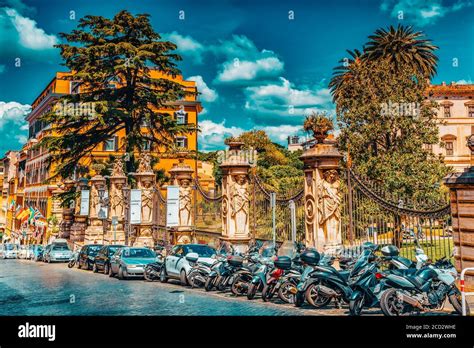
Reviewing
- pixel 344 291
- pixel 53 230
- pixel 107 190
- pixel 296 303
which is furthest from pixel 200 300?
pixel 53 230

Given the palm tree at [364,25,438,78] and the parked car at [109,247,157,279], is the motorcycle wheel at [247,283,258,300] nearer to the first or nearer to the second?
the parked car at [109,247,157,279]

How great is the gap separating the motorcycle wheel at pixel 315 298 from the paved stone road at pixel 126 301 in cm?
14

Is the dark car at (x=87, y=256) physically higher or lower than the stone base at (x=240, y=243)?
lower

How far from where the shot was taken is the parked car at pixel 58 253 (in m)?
27.1

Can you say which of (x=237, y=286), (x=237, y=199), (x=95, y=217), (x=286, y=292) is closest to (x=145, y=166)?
(x=95, y=217)

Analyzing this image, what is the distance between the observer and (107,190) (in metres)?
28.0

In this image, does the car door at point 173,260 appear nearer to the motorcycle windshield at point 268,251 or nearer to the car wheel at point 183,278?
the car wheel at point 183,278

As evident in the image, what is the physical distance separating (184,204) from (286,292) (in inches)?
415

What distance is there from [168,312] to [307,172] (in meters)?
5.16

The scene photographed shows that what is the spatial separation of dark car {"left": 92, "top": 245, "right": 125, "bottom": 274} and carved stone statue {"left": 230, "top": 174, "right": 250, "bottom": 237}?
5.27m

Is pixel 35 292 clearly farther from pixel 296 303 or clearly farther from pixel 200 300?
pixel 296 303

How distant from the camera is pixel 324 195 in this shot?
11.6 metres

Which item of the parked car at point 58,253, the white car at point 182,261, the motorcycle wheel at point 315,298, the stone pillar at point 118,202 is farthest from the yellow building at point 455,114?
the motorcycle wheel at point 315,298

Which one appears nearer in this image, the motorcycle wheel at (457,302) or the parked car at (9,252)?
the motorcycle wheel at (457,302)
